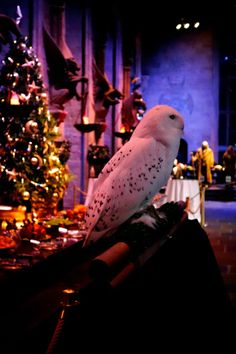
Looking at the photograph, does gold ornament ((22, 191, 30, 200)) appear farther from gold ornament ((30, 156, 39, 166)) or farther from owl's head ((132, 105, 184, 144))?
owl's head ((132, 105, 184, 144))

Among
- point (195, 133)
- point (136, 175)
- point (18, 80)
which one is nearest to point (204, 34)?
point (195, 133)

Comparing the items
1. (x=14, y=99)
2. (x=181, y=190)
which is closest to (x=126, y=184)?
(x=14, y=99)

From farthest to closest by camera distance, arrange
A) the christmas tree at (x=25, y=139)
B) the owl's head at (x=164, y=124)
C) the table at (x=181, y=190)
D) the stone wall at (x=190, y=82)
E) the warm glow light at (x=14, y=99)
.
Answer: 1. the stone wall at (x=190, y=82)
2. the table at (x=181, y=190)
3. the christmas tree at (x=25, y=139)
4. the warm glow light at (x=14, y=99)
5. the owl's head at (x=164, y=124)

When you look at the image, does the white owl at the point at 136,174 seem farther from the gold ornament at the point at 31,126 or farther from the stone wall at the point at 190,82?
the stone wall at the point at 190,82

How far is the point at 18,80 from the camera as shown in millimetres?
6980

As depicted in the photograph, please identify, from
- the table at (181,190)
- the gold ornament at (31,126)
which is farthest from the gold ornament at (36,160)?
the table at (181,190)

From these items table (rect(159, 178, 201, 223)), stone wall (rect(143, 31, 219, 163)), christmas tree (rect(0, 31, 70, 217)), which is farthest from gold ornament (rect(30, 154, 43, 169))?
stone wall (rect(143, 31, 219, 163))

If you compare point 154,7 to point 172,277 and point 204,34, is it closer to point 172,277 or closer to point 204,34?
point 204,34

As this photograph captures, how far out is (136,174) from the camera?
6.14 feet

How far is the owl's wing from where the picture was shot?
5.73ft

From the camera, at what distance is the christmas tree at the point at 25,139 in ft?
22.1

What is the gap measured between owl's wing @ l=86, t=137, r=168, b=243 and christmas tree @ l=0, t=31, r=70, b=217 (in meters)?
4.47

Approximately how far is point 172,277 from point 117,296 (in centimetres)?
56

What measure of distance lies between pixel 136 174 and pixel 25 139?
526 cm
